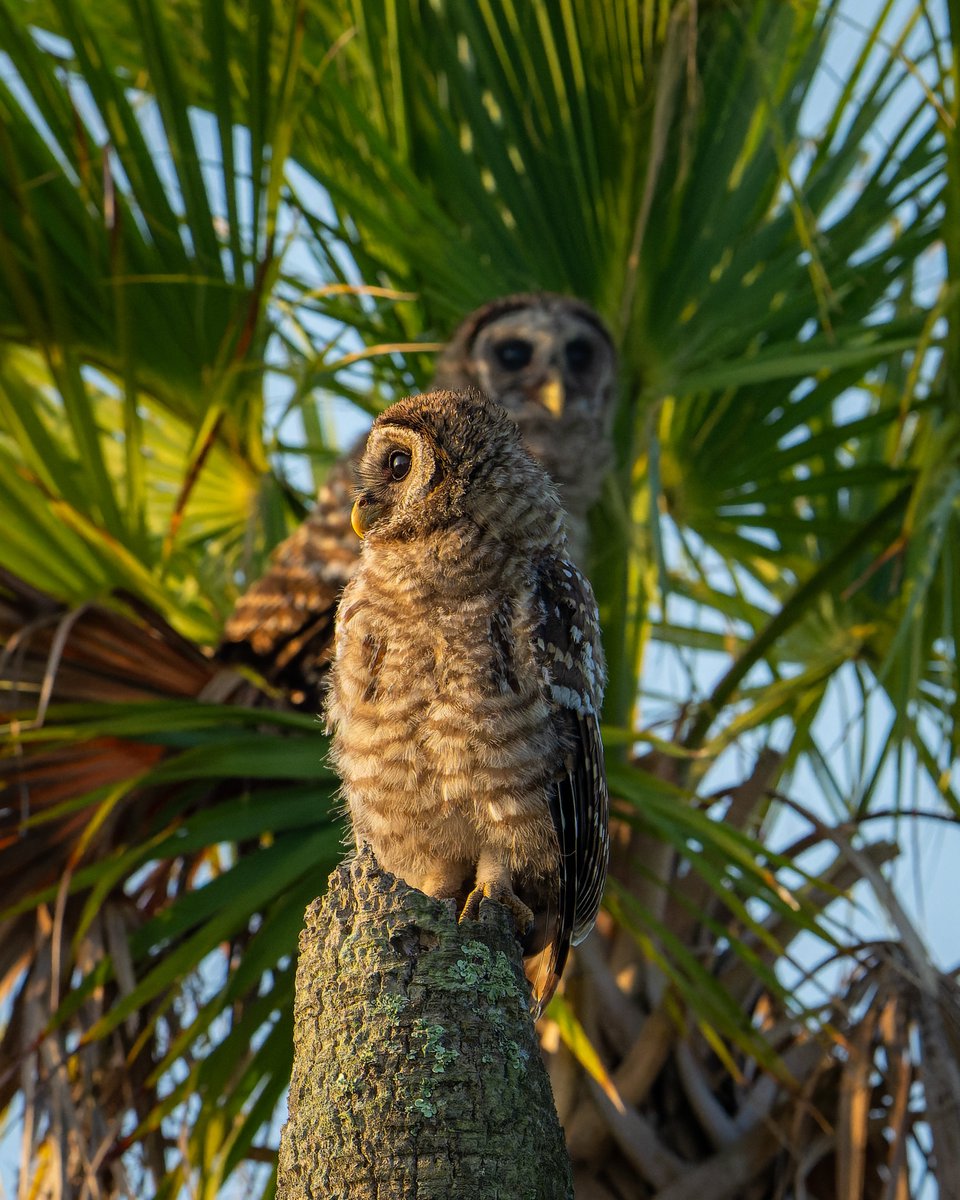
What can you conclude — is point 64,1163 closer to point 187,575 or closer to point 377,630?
point 377,630

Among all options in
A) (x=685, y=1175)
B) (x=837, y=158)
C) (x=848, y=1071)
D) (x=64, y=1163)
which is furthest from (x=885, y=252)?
(x=64, y=1163)

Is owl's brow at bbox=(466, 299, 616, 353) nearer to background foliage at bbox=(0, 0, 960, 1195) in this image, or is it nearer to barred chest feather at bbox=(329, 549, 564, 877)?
background foliage at bbox=(0, 0, 960, 1195)

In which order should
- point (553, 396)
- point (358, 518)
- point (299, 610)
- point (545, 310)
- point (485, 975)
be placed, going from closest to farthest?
point (485, 975) → point (358, 518) → point (299, 610) → point (545, 310) → point (553, 396)

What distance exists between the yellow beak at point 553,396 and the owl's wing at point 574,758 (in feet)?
8.24

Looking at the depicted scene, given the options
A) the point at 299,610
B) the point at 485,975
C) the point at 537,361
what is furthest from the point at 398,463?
the point at 537,361

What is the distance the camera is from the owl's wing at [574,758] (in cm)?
267

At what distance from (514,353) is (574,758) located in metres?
2.97

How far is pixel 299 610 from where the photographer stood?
439 cm

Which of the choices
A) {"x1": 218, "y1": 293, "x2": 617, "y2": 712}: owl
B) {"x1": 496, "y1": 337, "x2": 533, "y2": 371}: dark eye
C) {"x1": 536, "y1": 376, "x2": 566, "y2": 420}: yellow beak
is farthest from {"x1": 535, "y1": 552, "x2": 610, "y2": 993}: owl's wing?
{"x1": 496, "y1": 337, "x2": 533, "y2": 371}: dark eye

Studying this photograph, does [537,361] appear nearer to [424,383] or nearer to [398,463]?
[424,383]

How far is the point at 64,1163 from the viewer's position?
3041mm

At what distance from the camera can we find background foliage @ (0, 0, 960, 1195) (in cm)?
321

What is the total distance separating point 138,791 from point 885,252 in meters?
2.55

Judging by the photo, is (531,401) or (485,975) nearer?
(485,975)
